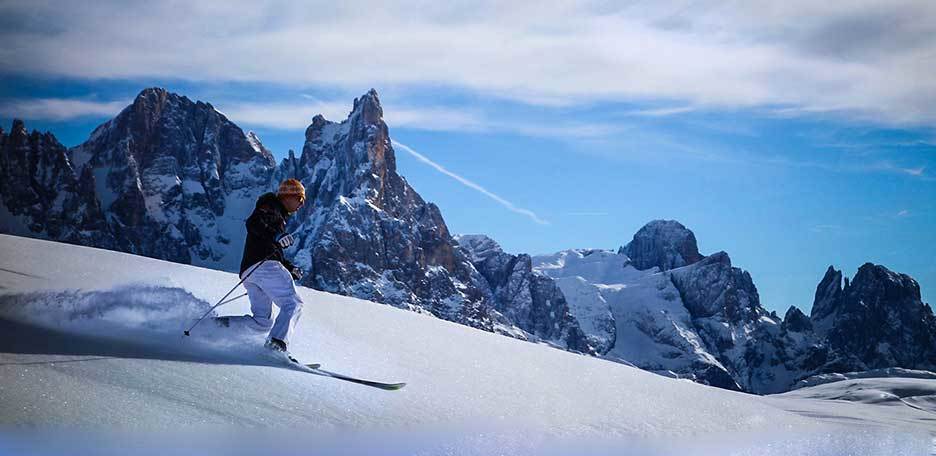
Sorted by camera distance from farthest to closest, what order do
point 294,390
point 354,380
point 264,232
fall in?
point 264,232, point 354,380, point 294,390

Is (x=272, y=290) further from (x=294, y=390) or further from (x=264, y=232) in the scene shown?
(x=294, y=390)

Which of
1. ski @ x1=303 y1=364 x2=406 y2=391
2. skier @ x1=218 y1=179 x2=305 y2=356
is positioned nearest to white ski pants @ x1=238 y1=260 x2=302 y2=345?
skier @ x1=218 y1=179 x2=305 y2=356

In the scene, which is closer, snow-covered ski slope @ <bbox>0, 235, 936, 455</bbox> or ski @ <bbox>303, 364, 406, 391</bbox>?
snow-covered ski slope @ <bbox>0, 235, 936, 455</bbox>

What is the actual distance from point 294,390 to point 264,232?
226 centimetres

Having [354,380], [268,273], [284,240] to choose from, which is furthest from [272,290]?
[354,380]

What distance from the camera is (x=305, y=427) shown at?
8195 millimetres

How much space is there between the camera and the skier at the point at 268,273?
405 inches

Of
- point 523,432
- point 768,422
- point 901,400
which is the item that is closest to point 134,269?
point 523,432

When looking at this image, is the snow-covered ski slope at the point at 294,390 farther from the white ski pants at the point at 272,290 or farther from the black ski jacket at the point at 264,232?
the black ski jacket at the point at 264,232

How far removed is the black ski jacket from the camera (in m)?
10.3

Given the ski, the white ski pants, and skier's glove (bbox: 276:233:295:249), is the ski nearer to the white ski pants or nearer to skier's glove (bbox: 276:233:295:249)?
the white ski pants

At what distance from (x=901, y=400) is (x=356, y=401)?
3677cm

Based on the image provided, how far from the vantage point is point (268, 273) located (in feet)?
34.1

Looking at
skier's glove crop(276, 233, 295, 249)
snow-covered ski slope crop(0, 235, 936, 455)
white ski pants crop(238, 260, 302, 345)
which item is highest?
skier's glove crop(276, 233, 295, 249)
